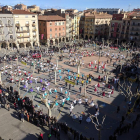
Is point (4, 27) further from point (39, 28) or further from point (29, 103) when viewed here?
point (29, 103)

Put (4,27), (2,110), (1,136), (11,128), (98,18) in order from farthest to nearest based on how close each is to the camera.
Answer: (98,18), (4,27), (2,110), (11,128), (1,136)

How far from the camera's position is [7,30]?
53594 mm

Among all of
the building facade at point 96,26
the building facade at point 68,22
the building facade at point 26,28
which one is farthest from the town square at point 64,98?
the building facade at point 96,26

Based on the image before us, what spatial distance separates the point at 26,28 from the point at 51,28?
11.2 metres

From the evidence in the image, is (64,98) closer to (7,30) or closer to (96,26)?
(7,30)

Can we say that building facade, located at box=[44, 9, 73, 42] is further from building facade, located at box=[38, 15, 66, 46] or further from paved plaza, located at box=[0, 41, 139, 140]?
paved plaza, located at box=[0, 41, 139, 140]

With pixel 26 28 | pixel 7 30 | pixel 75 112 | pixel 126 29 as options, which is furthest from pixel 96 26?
pixel 75 112

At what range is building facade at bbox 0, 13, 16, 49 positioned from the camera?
52.0 m

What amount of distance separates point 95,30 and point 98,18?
5985mm

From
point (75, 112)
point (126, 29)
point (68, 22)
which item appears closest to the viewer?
point (75, 112)

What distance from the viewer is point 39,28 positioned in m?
67.0

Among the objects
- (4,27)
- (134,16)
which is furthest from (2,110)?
(134,16)

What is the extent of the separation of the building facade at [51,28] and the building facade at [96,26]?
49.1ft

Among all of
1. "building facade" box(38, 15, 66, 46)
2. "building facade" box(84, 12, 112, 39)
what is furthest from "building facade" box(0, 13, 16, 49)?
"building facade" box(84, 12, 112, 39)
